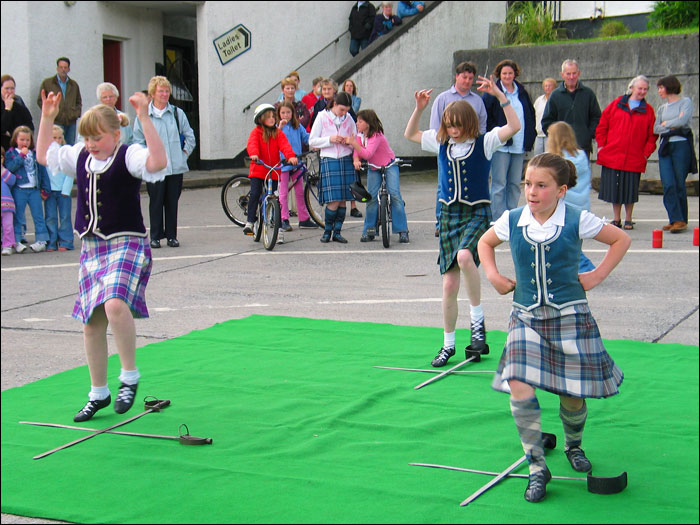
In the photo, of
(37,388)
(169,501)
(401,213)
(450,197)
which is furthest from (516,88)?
(169,501)

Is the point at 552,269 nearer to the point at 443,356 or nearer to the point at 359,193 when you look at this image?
the point at 443,356

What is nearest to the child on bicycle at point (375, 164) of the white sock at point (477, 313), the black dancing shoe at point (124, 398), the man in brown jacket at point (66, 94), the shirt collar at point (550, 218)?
the white sock at point (477, 313)

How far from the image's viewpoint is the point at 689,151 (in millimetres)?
12312

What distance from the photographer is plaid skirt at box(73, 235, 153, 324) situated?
5156mm

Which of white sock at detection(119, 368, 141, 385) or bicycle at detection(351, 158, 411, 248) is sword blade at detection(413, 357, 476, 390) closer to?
white sock at detection(119, 368, 141, 385)

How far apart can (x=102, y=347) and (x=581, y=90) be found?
848cm

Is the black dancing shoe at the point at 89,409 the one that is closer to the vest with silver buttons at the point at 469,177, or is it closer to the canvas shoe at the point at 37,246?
the vest with silver buttons at the point at 469,177

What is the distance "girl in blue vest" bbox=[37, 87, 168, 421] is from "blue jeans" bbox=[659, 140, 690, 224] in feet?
28.9

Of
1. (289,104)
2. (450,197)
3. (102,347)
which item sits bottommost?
(102,347)

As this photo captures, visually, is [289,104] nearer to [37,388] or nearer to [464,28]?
[37,388]

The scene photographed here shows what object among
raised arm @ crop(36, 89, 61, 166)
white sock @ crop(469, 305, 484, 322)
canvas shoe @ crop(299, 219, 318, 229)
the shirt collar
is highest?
raised arm @ crop(36, 89, 61, 166)

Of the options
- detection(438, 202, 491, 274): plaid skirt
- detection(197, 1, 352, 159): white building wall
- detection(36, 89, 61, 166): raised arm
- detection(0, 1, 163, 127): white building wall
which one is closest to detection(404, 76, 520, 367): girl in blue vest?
detection(438, 202, 491, 274): plaid skirt

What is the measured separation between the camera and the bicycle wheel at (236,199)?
13.8 metres

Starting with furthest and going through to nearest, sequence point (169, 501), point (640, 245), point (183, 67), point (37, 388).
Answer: point (183, 67) < point (640, 245) < point (37, 388) < point (169, 501)
